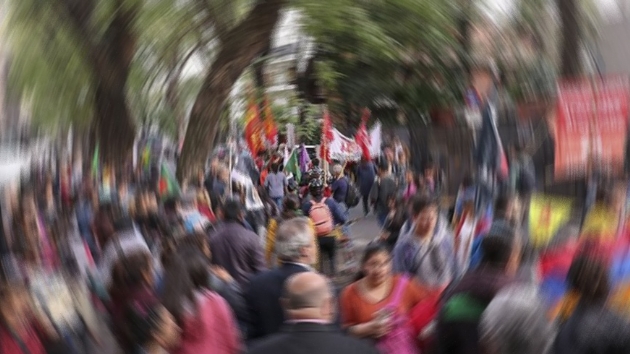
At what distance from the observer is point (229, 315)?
4.11m

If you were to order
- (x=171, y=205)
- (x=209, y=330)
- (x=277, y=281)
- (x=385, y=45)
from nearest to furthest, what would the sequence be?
(x=209, y=330) → (x=277, y=281) → (x=171, y=205) → (x=385, y=45)

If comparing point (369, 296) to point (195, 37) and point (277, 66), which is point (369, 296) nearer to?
point (195, 37)

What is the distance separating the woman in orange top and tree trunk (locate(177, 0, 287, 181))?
32.6 ft

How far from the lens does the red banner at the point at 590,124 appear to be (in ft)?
19.5

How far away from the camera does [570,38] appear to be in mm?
9156

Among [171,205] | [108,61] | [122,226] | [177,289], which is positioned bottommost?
[177,289]

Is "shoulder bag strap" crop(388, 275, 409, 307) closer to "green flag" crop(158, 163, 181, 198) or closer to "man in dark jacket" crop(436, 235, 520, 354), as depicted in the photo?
"man in dark jacket" crop(436, 235, 520, 354)

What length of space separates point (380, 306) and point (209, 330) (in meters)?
1.00

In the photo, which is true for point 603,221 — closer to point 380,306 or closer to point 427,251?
point 427,251

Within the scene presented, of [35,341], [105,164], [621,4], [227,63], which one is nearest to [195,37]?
[227,63]

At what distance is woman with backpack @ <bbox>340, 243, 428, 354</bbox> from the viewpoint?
161 inches

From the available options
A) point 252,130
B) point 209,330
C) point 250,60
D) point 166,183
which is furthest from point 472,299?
point 252,130

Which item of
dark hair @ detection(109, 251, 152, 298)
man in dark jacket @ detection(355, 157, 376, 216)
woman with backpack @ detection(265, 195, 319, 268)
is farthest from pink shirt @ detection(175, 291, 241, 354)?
man in dark jacket @ detection(355, 157, 376, 216)

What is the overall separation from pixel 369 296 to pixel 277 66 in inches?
705
